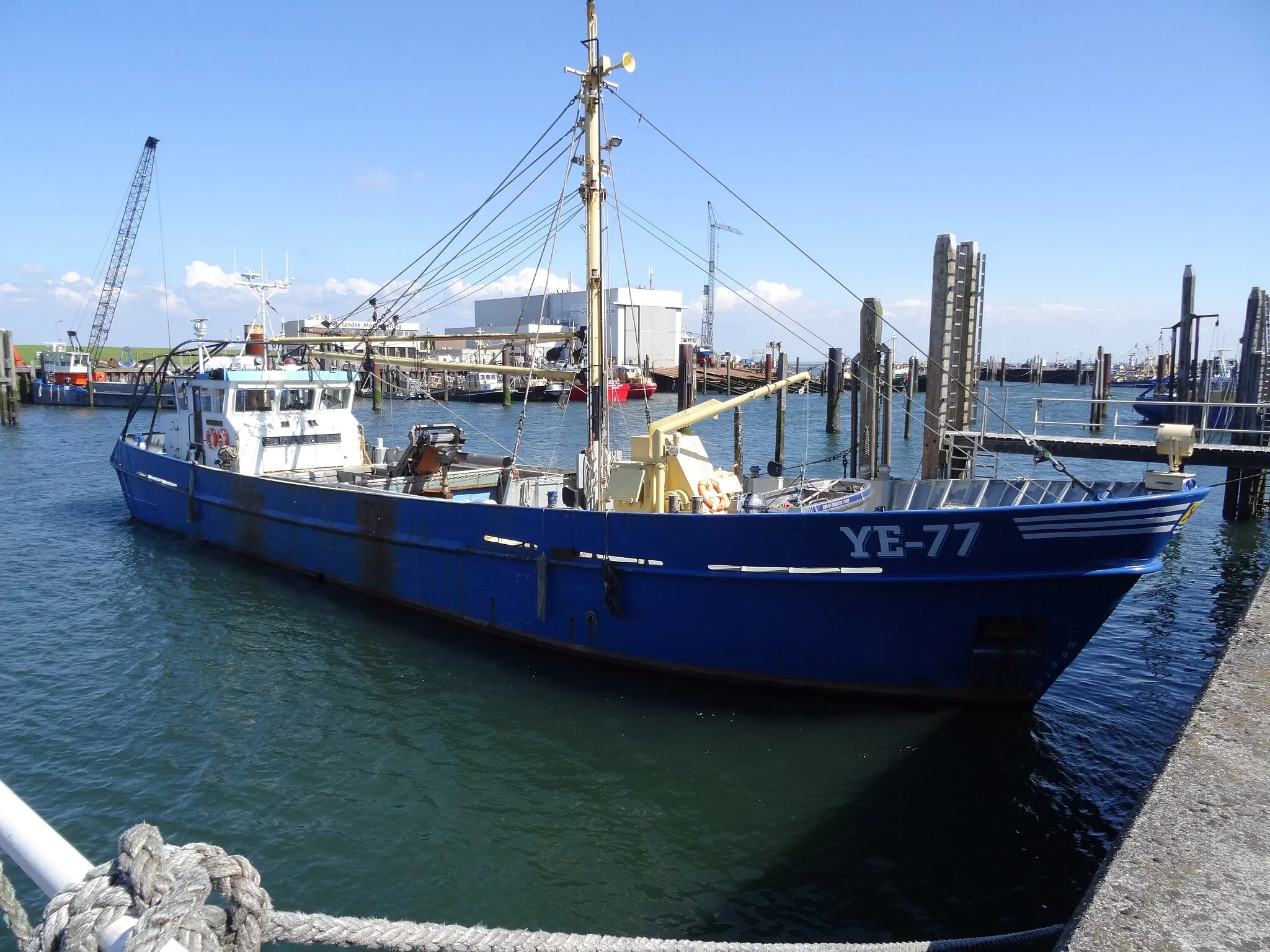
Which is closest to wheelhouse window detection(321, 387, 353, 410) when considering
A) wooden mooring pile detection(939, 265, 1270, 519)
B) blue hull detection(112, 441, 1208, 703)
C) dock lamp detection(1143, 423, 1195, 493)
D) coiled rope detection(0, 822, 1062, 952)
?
blue hull detection(112, 441, 1208, 703)

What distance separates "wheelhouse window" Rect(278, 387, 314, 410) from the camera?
17.6 metres

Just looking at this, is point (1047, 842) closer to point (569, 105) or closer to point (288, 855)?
point (288, 855)

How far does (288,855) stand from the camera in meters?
7.22

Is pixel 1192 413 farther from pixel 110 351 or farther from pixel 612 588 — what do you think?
pixel 110 351

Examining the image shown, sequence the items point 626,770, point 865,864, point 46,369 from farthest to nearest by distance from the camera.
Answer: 1. point 46,369
2. point 626,770
3. point 865,864

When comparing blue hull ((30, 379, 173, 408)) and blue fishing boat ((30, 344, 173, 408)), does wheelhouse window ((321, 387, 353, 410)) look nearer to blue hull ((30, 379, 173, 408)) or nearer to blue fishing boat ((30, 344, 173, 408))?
blue fishing boat ((30, 344, 173, 408))

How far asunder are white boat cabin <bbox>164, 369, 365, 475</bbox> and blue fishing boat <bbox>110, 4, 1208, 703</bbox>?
5.81 ft

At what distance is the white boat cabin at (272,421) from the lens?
17.2 meters

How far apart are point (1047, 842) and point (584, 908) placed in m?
4.12

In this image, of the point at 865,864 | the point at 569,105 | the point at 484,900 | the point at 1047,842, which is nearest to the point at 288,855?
the point at 484,900

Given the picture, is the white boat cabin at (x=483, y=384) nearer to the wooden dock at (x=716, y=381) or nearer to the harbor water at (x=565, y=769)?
the wooden dock at (x=716, y=381)

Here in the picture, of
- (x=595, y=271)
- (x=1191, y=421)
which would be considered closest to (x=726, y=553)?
(x=595, y=271)

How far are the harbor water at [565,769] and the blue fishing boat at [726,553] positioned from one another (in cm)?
33

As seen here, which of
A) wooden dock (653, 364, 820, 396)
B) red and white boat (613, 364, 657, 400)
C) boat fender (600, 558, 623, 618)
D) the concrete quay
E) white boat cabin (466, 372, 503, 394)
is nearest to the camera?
the concrete quay
